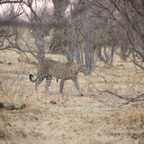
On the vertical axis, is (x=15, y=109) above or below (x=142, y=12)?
below

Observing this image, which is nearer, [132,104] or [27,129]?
[27,129]

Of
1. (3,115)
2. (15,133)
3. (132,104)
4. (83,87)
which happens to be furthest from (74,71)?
(15,133)

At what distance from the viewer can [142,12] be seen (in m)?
10.3

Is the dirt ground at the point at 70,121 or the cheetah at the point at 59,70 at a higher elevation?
the cheetah at the point at 59,70

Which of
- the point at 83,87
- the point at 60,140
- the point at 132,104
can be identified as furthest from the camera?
the point at 83,87

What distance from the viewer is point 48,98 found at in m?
15.3

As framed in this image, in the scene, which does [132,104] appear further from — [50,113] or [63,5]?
[63,5]

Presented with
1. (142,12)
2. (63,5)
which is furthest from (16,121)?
(63,5)

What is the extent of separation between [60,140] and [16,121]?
2.27 meters

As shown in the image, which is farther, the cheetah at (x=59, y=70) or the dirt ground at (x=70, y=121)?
the cheetah at (x=59, y=70)

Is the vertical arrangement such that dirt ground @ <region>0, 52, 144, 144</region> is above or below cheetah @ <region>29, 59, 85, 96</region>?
below

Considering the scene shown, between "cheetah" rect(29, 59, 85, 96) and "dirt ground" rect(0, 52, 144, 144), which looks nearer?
"dirt ground" rect(0, 52, 144, 144)

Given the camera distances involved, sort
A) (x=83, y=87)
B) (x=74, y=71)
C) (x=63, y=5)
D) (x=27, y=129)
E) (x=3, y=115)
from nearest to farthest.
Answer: (x=27, y=129) < (x=3, y=115) < (x=74, y=71) < (x=83, y=87) < (x=63, y=5)

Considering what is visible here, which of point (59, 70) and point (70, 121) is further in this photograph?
point (59, 70)
